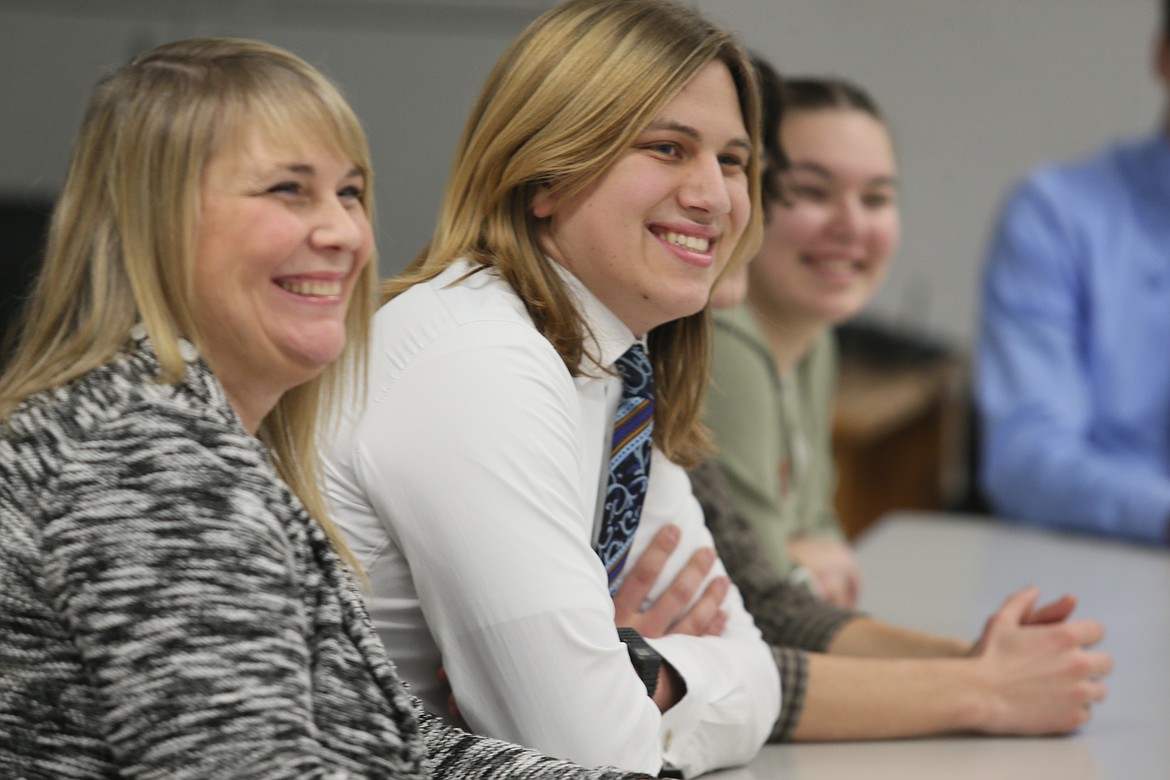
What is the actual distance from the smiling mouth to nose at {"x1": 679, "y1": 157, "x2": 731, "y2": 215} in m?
0.02

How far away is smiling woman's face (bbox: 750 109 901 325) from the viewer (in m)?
1.98

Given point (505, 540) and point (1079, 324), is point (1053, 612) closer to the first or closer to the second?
point (505, 540)

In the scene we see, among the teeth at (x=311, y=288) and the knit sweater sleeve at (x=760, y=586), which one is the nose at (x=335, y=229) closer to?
the teeth at (x=311, y=288)

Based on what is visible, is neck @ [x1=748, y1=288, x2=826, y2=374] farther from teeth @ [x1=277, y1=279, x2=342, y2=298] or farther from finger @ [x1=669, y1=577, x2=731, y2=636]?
teeth @ [x1=277, y1=279, x2=342, y2=298]

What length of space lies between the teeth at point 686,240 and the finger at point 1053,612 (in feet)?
2.07

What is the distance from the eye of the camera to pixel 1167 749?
4.69 ft

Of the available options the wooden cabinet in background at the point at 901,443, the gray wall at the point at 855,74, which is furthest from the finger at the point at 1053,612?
the gray wall at the point at 855,74

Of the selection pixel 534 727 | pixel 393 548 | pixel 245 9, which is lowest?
pixel 534 727

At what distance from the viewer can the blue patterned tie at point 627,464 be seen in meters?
1.25

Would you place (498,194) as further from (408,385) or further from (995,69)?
(995,69)

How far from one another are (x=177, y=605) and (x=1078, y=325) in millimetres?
2505

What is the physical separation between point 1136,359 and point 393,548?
7.07 ft

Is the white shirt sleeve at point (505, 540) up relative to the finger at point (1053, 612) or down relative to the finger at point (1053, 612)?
up

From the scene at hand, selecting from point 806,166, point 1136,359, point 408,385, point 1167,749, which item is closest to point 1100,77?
point 1136,359
